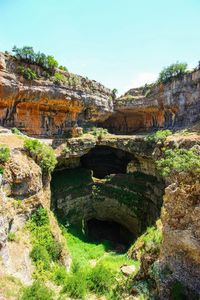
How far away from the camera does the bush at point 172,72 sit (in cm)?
2519

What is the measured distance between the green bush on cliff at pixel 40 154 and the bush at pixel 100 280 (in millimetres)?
Answer: 7331

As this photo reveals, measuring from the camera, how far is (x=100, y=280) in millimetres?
10336

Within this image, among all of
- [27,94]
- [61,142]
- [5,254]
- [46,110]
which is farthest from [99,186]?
[5,254]

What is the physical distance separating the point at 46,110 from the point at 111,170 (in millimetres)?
11519

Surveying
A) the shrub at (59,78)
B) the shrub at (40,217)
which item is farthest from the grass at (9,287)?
the shrub at (59,78)

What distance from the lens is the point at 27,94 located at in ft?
65.7

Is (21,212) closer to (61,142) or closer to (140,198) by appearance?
(61,142)

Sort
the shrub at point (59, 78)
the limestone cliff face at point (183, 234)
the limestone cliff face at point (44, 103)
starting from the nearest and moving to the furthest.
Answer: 1. the limestone cliff face at point (183, 234)
2. the limestone cliff face at point (44, 103)
3. the shrub at point (59, 78)

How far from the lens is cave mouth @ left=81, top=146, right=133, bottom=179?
2783 centimetres

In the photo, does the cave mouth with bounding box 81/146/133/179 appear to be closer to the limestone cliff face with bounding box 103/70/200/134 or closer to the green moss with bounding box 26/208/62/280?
the limestone cliff face with bounding box 103/70/200/134

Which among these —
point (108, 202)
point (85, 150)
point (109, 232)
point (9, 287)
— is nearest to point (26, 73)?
point (85, 150)

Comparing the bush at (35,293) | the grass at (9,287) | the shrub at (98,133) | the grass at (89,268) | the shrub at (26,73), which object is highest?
the shrub at (26,73)

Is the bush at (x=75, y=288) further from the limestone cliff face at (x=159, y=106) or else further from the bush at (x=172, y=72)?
the bush at (x=172, y=72)

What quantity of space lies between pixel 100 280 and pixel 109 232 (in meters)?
12.7
